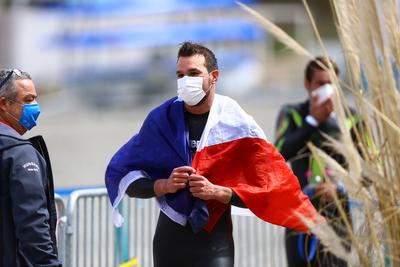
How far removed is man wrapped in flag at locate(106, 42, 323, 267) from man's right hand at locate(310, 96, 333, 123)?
1.53m

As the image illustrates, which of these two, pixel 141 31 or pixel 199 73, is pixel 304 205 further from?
pixel 141 31

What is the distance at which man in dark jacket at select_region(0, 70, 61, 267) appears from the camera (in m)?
3.71

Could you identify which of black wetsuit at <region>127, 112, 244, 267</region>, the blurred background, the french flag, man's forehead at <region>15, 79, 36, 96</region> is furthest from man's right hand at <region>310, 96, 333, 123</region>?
the blurred background

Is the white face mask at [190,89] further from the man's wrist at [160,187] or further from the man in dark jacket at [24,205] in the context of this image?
the man in dark jacket at [24,205]

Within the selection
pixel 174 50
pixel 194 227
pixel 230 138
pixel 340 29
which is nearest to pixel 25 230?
pixel 194 227

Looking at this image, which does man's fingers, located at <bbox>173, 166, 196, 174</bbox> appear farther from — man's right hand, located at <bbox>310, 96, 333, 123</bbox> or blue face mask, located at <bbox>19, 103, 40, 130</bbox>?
man's right hand, located at <bbox>310, 96, 333, 123</bbox>

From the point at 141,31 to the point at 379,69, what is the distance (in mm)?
26795

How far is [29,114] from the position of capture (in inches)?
157

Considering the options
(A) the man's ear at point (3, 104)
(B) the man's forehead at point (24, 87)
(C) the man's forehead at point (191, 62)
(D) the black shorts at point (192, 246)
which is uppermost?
(C) the man's forehead at point (191, 62)

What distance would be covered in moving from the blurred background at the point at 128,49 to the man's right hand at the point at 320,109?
62.9ft

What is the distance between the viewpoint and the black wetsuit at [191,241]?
13.6 ft

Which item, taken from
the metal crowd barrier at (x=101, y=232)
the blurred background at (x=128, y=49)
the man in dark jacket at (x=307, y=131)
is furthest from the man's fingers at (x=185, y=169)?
the blurred background at (x=128, y=49)

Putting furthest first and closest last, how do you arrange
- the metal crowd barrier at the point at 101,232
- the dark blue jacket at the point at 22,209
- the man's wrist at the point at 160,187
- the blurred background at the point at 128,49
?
the blurred background at the point at 128,49
the metal crowd barrier at the point at 101,232
the man's wrist at the point at 160,187
the dark blue jacket at the point at 22,209

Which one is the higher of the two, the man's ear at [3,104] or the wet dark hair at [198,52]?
the wet dark hair at [198,52]
